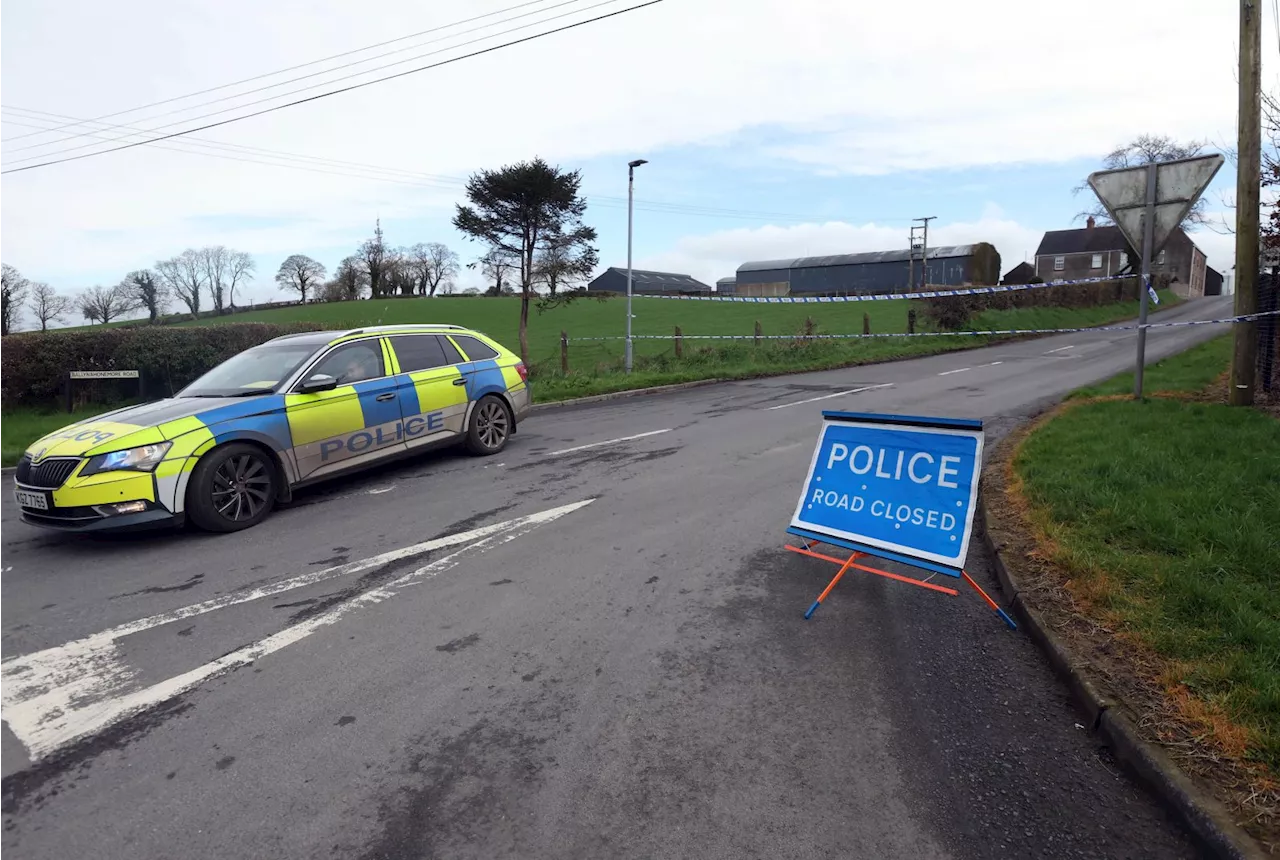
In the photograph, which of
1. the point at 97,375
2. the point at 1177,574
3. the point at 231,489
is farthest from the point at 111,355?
the point at 1177,574

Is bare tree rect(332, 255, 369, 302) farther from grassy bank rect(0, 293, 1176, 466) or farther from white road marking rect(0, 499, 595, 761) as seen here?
white road marking rect(0, 499, 595, 761)

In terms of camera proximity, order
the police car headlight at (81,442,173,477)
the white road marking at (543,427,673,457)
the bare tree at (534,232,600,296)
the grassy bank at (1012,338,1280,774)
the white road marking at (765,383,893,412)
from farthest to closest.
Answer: the bare tree at (534,232,600,296) → the white road marking at (765,383,893,412) → the white road marking at (543,427,673,457) → the police car headlight at (81,442,173,477) → the grassy bank at (1012,338,1280,774)

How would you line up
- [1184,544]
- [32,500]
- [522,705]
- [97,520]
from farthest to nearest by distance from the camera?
[32,500] → [97,520] → [1184,544] → [522,705]

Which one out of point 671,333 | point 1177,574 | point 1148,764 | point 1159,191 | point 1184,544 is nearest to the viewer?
point 1148,764

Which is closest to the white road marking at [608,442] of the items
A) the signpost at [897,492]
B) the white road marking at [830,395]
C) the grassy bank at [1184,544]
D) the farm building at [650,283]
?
the white road marking at [830,395]

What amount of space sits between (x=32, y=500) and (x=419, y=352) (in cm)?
371

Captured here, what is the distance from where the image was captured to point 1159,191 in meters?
9.02

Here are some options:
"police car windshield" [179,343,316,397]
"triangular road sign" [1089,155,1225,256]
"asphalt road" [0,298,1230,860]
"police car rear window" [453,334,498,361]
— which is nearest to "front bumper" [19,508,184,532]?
"asphalt road" [0,298,1230,860]

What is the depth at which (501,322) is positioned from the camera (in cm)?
5169

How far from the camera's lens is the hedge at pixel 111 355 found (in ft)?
44.1

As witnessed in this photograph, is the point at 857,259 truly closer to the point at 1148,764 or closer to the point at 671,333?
the point at 671,333

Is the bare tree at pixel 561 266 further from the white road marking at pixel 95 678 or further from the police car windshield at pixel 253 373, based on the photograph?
the white road marking at pixel 95 678

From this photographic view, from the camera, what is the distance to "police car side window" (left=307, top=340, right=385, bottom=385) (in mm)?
7316

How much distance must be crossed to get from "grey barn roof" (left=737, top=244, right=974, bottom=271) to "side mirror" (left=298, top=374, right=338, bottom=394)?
2957 inches
